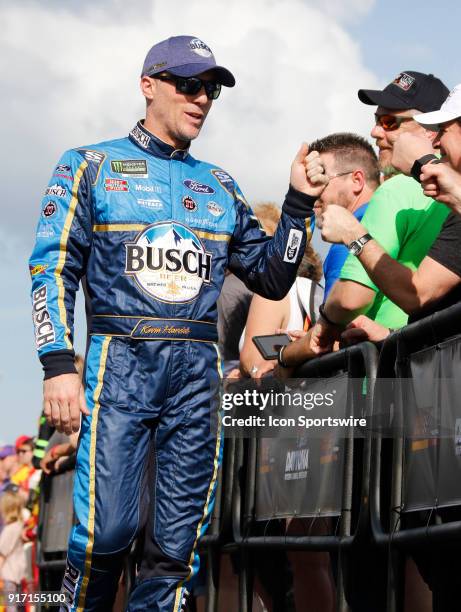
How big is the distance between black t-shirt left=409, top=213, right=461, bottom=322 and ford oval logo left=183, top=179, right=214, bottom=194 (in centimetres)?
101

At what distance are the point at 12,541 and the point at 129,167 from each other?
7.85 meters

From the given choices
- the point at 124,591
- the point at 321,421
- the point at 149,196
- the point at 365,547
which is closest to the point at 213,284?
the point at 149,196

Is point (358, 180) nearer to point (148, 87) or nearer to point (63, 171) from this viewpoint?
point (148, 87)

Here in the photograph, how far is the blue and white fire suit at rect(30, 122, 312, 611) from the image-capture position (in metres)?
4.45

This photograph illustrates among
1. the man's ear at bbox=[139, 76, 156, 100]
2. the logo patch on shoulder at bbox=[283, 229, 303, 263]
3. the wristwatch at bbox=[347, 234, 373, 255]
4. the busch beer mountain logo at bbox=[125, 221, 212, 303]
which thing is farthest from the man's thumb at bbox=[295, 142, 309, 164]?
the man's ear at bbox=[139, 76, 156, 100]

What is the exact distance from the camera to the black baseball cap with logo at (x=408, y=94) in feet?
18.2

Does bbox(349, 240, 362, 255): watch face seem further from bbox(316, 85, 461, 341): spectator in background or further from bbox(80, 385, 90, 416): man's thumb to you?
bbox(80, 385, 90, 416): man's thumb

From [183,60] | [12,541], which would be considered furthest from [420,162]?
[12,541]

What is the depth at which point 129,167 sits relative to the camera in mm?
4766

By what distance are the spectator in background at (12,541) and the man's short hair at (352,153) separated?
6235 millimetres

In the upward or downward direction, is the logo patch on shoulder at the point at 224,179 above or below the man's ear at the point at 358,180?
below

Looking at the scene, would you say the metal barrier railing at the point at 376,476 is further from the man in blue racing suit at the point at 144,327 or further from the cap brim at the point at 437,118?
the cap brim at the point at 437,118

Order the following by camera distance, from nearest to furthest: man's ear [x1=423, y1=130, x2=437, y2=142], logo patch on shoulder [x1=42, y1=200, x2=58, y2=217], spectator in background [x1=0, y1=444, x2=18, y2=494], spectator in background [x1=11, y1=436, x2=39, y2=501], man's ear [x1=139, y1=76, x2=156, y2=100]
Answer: logo patch on shoulder [x1=42, y1=200, x2=58, y2=217]
man's ear [x1=139, y1=76, x2=156, y2=100]
man's ear [x1=423, y1=130, x2=437, y2=142]
spectator in background [x1=11, y1=436, x2=39, y2=501]
spectator in background [x1=0, y1=444, x2=18, y2=494]

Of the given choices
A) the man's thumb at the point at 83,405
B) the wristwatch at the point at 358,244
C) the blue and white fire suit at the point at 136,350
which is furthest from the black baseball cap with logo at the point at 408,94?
the man's thumb at the point at 83,405
